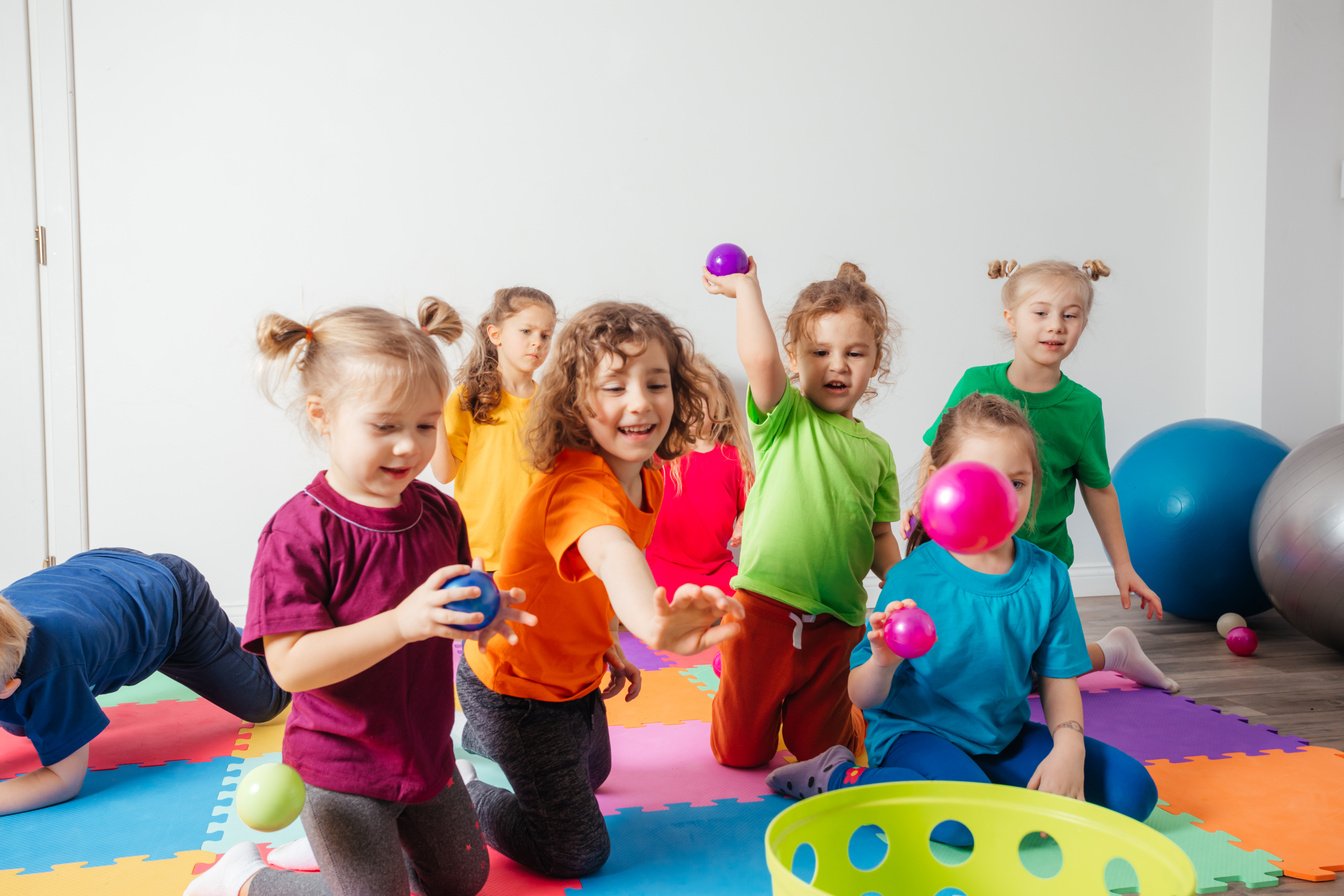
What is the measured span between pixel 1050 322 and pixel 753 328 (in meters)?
1.10

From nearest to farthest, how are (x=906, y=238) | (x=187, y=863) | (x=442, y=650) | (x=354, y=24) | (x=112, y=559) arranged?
(x=442, y=650) → (x=187, y=863) → (x=112, y=559) → (x=354, y=24) → (x=906, y=238)

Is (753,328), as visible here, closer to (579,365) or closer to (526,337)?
(579,365)

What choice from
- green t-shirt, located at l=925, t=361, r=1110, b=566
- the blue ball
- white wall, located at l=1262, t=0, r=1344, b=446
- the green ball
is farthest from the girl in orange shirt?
white wall, located at l=1262, t=0, r=1344, b=446

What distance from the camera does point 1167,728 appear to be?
256cm

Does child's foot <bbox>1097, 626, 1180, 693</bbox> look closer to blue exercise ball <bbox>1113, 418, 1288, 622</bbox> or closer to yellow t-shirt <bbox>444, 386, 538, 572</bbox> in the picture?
blue exercise ball <bbox>1113, 418, 1288, 622</bbox>

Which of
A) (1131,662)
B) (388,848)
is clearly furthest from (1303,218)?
(388,848)

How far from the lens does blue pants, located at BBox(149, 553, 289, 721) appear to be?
8.23 feet

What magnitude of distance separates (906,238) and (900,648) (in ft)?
8.81

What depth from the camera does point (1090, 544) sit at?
436cm

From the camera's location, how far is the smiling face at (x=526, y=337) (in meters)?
3.02

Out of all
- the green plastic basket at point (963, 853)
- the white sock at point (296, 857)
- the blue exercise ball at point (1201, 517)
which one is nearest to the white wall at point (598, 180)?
the blue exercise ball at point (1201, 517)

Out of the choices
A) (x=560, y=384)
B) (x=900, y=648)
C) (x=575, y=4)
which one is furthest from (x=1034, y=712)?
(x=575, y=4)

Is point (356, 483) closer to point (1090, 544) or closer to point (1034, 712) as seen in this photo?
point (1034, 712)

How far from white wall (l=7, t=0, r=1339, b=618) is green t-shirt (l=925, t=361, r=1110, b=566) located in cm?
140
